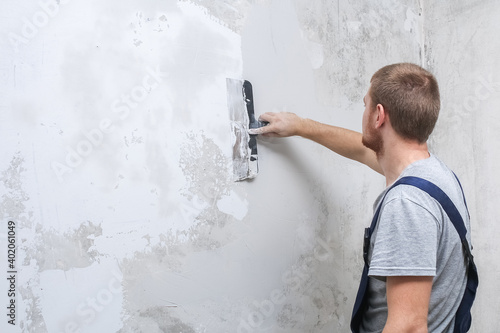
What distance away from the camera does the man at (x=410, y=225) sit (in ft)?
3.51

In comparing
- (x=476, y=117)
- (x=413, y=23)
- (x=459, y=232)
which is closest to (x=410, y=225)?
(x=459, y=232)

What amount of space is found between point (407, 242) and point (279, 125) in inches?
27.8

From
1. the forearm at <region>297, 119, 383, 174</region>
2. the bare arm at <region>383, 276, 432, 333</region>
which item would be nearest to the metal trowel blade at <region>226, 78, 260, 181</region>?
the forearm at <region>297, 119, 383, 174</region>

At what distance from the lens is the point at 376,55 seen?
2066 mm

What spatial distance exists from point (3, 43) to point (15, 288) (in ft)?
2.22

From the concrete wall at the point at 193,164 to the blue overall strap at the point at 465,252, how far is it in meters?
0.44

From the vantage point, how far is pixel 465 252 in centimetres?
119

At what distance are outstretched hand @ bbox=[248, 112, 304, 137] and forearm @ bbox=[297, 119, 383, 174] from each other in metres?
0.03

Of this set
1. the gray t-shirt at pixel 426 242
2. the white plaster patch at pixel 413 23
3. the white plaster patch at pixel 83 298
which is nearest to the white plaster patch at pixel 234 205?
the white plaster patch at pixel 83 298

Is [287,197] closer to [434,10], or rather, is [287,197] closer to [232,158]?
[232,158]

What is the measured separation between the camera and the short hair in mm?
1219

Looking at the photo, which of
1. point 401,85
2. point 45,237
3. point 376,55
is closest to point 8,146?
point 45,237

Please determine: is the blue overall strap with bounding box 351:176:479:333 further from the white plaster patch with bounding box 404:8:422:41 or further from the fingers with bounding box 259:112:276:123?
the white plaster patch with bounding box 404:8:422:41

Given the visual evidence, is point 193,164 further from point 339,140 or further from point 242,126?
point 339,140
